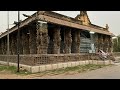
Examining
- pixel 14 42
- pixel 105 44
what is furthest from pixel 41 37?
pixel 105 44

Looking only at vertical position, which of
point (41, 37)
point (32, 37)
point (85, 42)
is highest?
point (32, 37)

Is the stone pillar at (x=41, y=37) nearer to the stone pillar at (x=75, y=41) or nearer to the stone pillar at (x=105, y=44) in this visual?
the stone pillar at (x=75, y=41)

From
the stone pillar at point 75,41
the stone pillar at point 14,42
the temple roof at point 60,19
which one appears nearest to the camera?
the temple roof at point 60,19

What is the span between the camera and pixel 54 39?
766 inches

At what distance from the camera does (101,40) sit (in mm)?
29188

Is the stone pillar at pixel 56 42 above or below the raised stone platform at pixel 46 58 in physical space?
above

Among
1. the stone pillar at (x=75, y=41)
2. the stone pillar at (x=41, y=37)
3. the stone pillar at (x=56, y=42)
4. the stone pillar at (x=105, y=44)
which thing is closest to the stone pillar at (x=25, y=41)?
the stone pillar at (x=56, y=42)

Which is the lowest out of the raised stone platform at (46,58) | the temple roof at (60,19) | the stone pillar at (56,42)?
the raised stone platform at (46,58)

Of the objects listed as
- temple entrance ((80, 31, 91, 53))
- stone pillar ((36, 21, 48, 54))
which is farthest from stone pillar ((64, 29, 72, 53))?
stone pillar ((36, 21, 48, 54))

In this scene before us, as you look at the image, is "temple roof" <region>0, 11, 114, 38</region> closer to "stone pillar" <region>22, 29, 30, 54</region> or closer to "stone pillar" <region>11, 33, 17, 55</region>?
"stone pillar" <region>22, 29, 30, 54</region>

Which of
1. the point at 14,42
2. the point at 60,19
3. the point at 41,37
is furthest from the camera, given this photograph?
the point at 14,42

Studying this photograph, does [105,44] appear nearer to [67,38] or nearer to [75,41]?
[75,41]

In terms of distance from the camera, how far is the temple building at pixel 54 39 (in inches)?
676
